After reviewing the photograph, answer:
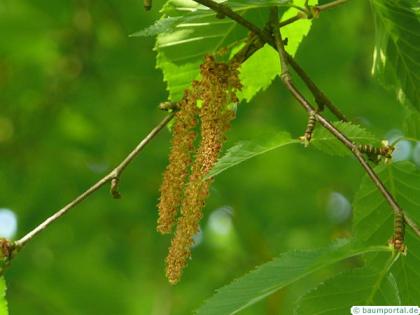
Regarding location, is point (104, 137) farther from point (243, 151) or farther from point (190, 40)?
point (243, 151)

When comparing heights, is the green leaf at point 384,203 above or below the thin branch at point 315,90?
below

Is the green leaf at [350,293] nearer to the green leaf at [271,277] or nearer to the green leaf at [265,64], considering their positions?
the green leaf at [271,277]

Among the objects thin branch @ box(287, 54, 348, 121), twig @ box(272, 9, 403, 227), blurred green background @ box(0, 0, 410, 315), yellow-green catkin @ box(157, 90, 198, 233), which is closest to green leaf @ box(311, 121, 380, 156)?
twig @ box(272, 9, 403, 227)

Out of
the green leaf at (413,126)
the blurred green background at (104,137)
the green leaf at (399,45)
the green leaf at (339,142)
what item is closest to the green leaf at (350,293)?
the green leaf at (339,142)

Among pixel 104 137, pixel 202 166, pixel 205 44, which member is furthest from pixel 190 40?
pixel 104 137

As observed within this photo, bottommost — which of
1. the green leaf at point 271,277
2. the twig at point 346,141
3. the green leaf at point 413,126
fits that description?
the green leaf at point 271,277

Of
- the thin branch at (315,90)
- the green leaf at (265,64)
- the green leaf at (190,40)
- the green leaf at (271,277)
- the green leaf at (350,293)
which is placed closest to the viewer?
the green leaf at (271,277)

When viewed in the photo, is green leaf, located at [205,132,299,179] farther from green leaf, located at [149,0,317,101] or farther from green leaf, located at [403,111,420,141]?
green leaf, located at [149,0,317,101]

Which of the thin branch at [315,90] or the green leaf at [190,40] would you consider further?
the green leaf at [190,40]
